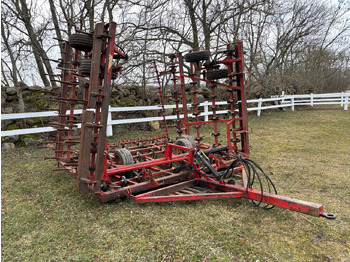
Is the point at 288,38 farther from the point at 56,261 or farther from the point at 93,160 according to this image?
the point at 56,261

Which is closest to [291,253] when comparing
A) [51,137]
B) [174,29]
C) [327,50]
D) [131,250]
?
[131,250]

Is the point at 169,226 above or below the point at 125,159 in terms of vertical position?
below

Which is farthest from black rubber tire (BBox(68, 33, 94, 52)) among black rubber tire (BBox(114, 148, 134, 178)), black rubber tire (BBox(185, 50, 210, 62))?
black rubber tire (BBox(185, 50, 210, 62))

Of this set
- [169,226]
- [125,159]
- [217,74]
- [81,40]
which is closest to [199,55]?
[217,74]

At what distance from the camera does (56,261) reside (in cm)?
226

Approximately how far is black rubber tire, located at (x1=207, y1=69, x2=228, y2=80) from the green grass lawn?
6.88 ft

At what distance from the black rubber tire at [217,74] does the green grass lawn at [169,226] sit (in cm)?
210

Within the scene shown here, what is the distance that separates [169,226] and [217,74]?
320 centimetres

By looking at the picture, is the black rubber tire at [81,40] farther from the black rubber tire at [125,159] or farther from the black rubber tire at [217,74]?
the black rubber tire at [217,74]

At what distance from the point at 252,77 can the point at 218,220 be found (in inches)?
583

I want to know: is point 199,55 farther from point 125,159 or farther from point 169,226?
point 169,226

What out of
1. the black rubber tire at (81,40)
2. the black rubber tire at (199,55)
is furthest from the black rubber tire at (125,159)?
the black rubber tire at (199,55)

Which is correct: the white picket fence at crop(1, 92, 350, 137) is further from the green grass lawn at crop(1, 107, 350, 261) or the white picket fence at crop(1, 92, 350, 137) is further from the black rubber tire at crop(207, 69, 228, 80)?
the green grass lawn at crop(1, 107, 350, 261)

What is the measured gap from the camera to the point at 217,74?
498 centimetres
